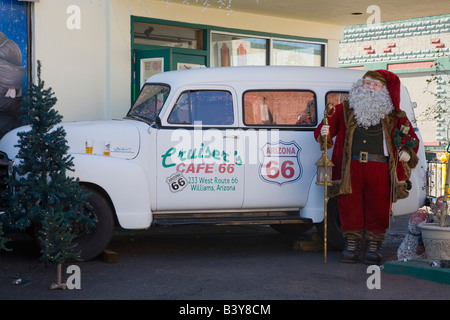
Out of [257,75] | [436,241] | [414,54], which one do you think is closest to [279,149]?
[257,75]

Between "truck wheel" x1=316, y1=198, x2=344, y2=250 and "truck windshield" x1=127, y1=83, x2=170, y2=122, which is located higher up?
"truck windshield" x1=127, y1=83, x2=170, y2=122

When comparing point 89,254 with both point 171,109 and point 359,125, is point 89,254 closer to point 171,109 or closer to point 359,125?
point 171,109

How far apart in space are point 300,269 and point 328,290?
1020 millimetres

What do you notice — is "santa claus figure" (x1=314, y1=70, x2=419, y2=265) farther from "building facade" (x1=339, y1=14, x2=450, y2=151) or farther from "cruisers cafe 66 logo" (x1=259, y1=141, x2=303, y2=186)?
"building facade" (x1=339, y1=14, x2=450, y2=151)

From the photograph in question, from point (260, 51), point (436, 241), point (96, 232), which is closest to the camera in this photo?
point (436, 241)

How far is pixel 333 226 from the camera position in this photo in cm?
862

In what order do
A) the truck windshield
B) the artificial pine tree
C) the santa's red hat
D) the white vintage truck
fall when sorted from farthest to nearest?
the truck windshield
the santa's red hat
the white vintage truck
the artificial pine tree

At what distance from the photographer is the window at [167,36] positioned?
Answer: 1183 cm

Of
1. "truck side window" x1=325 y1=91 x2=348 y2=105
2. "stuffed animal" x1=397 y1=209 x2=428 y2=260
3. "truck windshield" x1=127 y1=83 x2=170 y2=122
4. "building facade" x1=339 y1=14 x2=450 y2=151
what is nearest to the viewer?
"stuffed animal" x1=397 y1=209 x2=428 y2=260

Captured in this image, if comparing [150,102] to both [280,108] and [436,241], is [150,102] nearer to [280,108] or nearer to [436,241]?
[280,108]

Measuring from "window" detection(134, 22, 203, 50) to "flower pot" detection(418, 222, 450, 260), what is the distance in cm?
605

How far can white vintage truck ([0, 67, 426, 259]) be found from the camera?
7824mm

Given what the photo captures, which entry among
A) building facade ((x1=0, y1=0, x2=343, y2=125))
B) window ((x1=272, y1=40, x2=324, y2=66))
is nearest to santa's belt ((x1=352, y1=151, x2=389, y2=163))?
building facade ((x1=0, y1=0, x2=343, y2=125))

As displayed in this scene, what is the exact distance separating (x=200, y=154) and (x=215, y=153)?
0.58 feet
